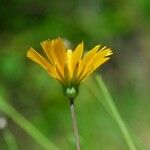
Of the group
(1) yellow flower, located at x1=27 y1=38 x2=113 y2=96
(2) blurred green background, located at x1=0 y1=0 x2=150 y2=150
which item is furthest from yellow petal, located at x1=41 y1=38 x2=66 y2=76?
(2) blurred green background, located at x1=0 y1=0 x2=150 y2=150

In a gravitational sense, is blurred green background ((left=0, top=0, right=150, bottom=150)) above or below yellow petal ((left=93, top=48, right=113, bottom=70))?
above

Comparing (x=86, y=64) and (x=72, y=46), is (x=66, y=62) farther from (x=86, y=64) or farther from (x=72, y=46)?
(x=72, y=46)

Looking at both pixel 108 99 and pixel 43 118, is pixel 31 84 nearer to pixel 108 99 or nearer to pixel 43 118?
pixel 43 118

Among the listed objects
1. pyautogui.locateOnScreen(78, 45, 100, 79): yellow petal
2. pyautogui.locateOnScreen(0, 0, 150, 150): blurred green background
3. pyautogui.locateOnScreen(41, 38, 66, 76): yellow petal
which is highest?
pyautogui.locateOnScreen(0, 0, 150, 150): blurred green background

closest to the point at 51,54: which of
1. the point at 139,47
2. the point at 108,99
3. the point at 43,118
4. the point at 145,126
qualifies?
the point at 108,99

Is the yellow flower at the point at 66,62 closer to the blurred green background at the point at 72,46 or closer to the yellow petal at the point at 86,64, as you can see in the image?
the yellow petal at the point at 86,64

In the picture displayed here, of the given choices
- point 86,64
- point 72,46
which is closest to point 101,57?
point 86,64

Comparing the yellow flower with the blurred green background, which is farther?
the blurred green background

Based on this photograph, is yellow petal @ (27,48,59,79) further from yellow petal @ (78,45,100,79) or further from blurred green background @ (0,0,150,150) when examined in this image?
blurred green background @ (0,0,150,150)
